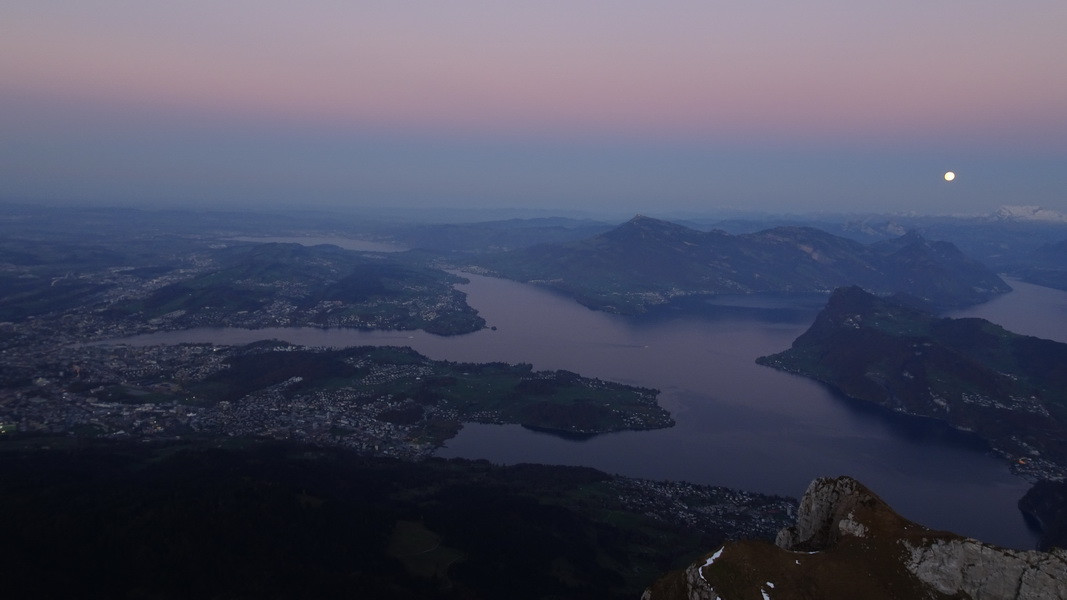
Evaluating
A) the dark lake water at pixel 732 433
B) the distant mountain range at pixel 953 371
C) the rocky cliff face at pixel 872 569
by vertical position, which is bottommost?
the dark lake water at pixel 732 433

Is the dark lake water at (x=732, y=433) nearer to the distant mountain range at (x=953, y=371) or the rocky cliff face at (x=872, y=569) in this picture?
the distant mountain range at (x=953, y=371)

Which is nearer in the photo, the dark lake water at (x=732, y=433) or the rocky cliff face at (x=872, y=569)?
the rocky cliff face at (x=872, y=569)

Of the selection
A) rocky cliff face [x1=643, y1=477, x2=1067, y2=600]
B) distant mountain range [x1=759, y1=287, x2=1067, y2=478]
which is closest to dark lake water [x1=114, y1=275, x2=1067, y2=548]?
distant mountain range [x1=759, y1=287, x2=1067, y2=478]

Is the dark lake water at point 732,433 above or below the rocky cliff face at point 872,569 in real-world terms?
below

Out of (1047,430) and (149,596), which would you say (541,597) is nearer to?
(149,596)

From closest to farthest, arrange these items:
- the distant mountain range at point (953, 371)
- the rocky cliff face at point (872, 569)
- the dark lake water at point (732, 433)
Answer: the rocky cliff face at point (872, 569) < the dark lake water at point (732, 433) < the distant mountain range at point (953, 371)

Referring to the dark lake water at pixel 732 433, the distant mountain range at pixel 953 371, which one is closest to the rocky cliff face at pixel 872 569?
the dark lake water at pixel 732 433
